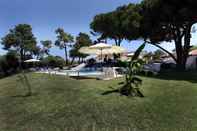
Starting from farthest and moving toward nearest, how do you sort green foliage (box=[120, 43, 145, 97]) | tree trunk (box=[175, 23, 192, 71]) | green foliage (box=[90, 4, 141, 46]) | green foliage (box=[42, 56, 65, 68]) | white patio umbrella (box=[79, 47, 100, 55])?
1. green foliage (box=[42, 56, 65, 68])
2. tree trunk (box=[175, 23, 192, 71])
3. green foliage (box=[90, 4, 141, 46])
4. white patio umbrella (box=[79, 47, 100, 55])
5. green foliage (box=[120, 43, 145, 97])

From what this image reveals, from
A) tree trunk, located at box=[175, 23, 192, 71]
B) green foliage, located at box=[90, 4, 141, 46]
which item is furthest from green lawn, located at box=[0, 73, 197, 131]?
tree trunk, located at box=[175, 23, 192, 71]

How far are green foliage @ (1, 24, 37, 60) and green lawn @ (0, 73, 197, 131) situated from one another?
45.6 m

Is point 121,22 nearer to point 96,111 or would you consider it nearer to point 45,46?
point 96,111

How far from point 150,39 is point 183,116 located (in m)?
20.7

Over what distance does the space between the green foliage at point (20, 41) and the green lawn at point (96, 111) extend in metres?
45.6

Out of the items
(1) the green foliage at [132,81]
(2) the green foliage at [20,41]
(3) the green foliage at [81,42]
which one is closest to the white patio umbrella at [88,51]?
(1) the green foliage at [132,81]

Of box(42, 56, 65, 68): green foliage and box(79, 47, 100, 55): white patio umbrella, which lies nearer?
box(79, 47, 100, 55): white patio umbrella

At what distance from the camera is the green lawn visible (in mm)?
7488

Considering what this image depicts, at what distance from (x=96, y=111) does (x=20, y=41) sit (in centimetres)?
4970

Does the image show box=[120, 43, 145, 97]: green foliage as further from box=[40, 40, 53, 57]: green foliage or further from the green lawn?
box=[40, 40, 53, 57]: green foliage

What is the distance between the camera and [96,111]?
8508 millimetres

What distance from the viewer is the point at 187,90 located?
12156 millimetres

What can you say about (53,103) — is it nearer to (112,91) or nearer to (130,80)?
(112,91)

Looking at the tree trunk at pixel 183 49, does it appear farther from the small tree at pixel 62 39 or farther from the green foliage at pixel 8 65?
the small tree at pixel 62 39
